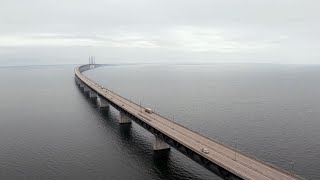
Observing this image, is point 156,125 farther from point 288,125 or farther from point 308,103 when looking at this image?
point 308,103

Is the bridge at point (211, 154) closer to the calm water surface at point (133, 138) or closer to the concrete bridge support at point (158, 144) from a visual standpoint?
the concrete bridge support at point (158, 144)

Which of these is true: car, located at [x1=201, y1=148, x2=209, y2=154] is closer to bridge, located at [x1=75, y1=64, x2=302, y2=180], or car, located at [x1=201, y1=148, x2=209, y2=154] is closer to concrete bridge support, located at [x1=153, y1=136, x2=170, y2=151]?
bridge, located at [x1=75, y1=64, x2=302, y2=180]

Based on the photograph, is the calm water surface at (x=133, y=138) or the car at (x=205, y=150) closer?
the car at (x=205, y=150)

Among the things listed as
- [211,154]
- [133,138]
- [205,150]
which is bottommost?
[133,138]

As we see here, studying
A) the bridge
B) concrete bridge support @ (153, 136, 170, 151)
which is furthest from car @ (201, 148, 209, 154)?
concrete bridge support @ (153, 136, 170, 151)

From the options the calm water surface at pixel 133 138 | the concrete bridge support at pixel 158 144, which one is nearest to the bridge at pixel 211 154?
the concrete bridge support at pixel 158 144

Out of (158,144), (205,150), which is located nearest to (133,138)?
(158,144)

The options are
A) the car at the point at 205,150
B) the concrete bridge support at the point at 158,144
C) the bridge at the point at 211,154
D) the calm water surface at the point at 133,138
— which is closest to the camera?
the bridge at the point at 211,154

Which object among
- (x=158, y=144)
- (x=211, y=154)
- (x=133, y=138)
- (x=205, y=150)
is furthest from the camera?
(x=133, y=138)

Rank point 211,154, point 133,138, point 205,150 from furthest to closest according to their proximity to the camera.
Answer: point 133,138 → point 205,150 → point 211,154

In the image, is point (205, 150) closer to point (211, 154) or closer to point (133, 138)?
point (211, 154)

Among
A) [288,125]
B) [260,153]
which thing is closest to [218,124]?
[288,125]
